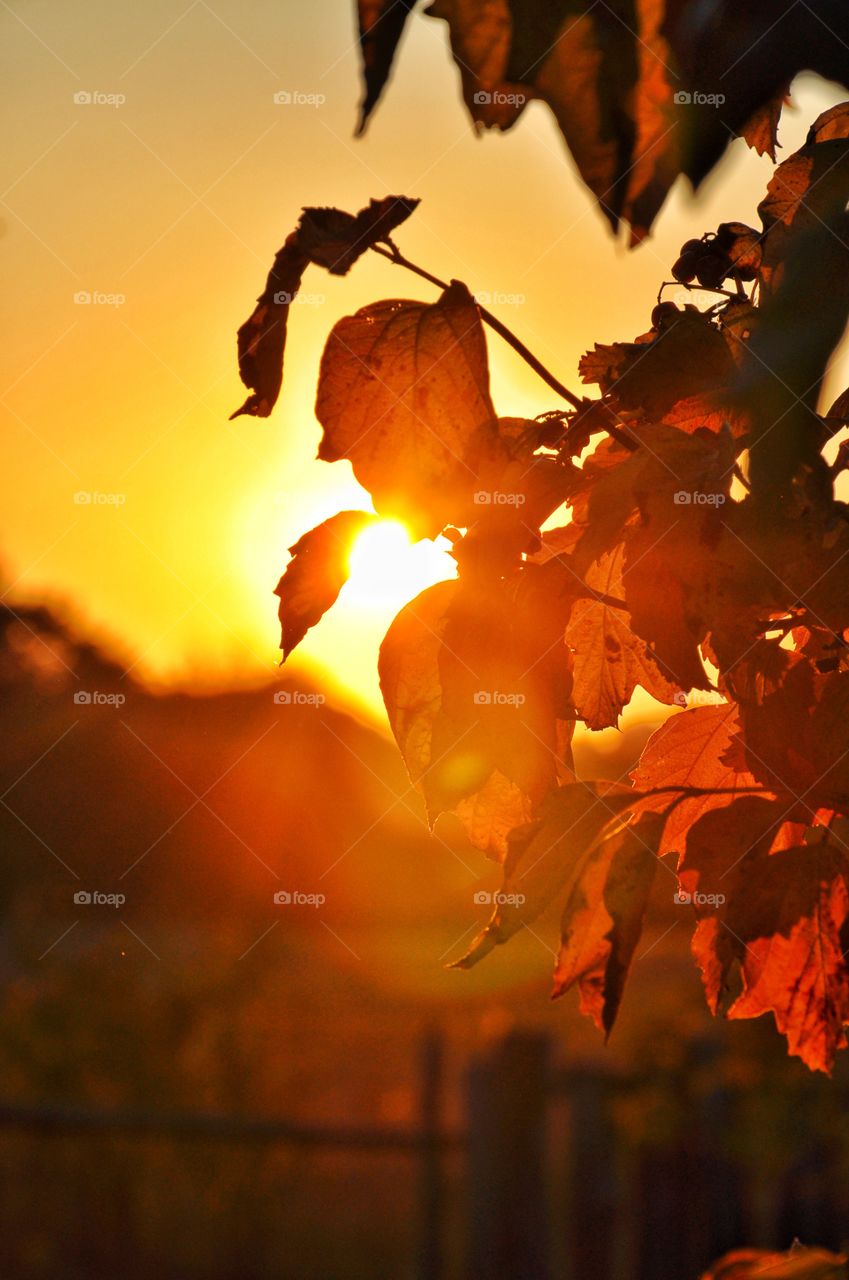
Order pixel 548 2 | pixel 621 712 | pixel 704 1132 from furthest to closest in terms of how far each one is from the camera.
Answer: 1. pixel 704 1132
2. pixel 621 712
3. pixel 548 2

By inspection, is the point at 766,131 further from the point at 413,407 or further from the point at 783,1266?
the point at 783,1266

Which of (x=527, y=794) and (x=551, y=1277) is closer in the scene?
(x=527, y=794)

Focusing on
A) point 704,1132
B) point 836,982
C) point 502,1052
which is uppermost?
point 836,982

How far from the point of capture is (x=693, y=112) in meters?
0.62

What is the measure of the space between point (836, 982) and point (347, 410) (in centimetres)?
58

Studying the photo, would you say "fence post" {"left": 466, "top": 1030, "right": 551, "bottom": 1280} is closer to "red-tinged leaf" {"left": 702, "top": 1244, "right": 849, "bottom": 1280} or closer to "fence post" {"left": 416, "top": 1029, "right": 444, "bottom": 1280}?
"fence post" {"left": 416, "top": 1029, "right": 444, "bottom": 1280}

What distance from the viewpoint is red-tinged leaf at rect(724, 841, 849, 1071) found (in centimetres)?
93

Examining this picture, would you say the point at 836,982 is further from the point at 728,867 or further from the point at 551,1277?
the point at 551,1277

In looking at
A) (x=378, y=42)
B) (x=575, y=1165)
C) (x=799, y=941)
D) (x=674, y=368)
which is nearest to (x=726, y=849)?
(x=799, y=941)

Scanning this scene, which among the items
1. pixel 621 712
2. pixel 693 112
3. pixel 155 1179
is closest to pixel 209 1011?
pixel 155 1179

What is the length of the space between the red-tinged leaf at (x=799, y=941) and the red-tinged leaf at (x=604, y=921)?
0.10m

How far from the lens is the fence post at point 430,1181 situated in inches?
190

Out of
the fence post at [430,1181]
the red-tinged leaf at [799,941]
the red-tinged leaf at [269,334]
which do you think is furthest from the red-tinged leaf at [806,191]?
the fence post at [430,1181]

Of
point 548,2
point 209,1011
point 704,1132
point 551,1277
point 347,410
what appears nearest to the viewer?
point 548,2
